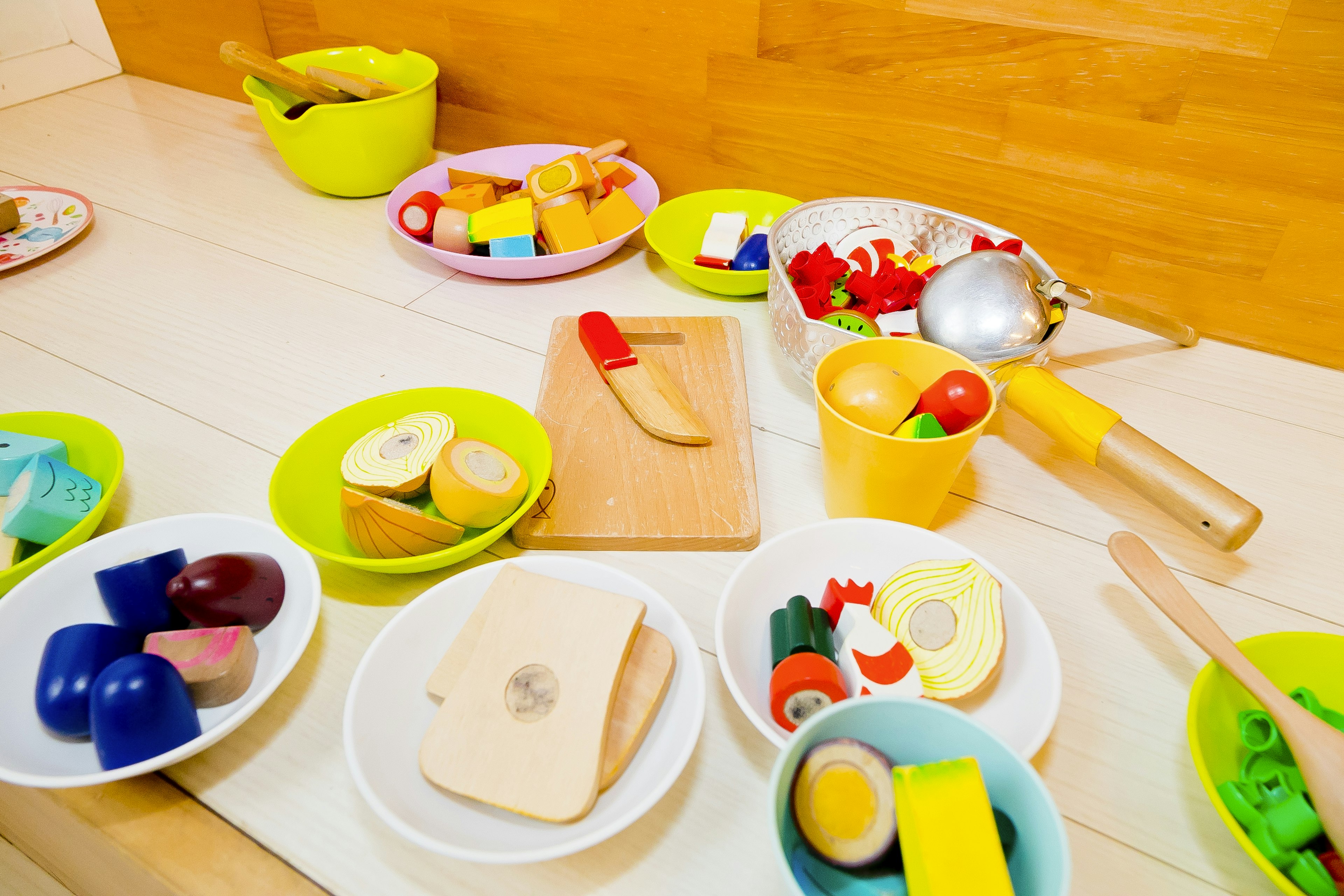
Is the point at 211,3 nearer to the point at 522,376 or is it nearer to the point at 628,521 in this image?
the point at 522,376

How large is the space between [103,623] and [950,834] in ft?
1.51

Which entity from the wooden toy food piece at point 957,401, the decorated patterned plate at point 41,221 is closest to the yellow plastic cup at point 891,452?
the wooden toy food piece at point 957,401

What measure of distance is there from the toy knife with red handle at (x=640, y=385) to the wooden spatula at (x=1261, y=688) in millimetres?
289

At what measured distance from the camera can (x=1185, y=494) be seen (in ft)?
1.54

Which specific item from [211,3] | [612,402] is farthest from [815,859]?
[211,3]

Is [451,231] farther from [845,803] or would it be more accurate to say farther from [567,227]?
[845,803]

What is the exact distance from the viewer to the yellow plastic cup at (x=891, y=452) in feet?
1.56

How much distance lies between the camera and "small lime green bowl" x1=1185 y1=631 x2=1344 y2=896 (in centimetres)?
39

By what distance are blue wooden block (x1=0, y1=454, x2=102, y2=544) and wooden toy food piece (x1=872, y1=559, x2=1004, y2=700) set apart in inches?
19.7

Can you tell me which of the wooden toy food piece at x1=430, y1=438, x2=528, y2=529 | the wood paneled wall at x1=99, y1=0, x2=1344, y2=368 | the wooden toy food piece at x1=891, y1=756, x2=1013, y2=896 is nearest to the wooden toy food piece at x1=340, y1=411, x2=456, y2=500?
the wooden toy food piece at x1=430, y1=438, x2=528, y2=529

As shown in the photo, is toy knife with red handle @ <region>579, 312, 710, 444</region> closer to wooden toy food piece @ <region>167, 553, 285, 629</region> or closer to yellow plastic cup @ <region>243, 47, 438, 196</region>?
wooden toy food piece @ <region>167, 553, 285, 629</region>

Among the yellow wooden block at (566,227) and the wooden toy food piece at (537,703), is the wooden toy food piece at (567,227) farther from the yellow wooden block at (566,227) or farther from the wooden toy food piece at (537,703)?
the wooden toy food piece at (537,703)

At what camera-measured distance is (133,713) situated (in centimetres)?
39

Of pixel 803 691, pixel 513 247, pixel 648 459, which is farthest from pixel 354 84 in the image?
pixel 803 691
